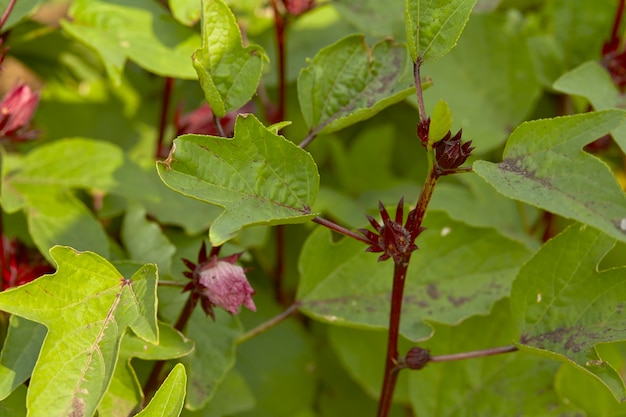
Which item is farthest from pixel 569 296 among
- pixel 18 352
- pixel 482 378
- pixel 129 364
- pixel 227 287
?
pixel 18 352

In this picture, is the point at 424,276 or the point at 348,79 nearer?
the point at 348,79

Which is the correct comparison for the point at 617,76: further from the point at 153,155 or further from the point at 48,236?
the point at 48,236

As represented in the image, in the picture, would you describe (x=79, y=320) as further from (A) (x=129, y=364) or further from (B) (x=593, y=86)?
(B) (x=593, y=86)

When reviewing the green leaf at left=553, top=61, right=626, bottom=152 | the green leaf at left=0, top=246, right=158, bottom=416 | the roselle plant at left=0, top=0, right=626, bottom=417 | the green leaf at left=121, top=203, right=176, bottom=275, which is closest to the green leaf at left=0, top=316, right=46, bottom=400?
the roselle plant at left=0, top=0, right=626, bottom=417

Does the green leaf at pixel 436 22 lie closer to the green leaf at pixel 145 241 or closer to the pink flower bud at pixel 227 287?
the pink flower bud at pixel 227 287

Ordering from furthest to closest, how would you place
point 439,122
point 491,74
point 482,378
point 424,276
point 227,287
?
1. point 491,74
2. point 482,378
3. point 424,276
4. point 227,287
5. point 439,122

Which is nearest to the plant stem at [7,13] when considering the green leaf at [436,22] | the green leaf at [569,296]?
the green leaf at [436,22]
